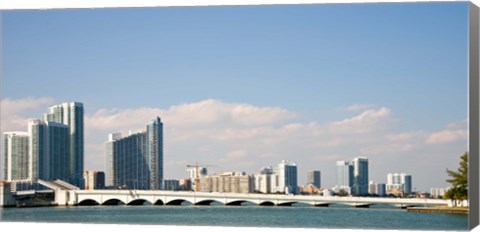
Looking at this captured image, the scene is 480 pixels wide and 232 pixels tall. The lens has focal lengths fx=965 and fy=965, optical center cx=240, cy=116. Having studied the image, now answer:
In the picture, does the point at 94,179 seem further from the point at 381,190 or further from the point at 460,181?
the point at 460,181

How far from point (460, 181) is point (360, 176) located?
10.3 ft

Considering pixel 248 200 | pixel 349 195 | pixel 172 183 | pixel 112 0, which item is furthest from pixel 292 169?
pixel 112 0

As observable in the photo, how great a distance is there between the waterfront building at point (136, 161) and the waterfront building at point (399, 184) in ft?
16.3

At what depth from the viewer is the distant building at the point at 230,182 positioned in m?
19.3

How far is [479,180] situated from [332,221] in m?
5.42

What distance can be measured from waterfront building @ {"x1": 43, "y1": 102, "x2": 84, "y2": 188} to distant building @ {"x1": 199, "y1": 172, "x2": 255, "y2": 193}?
106 inches

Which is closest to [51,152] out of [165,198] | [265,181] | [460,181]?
[165,198]

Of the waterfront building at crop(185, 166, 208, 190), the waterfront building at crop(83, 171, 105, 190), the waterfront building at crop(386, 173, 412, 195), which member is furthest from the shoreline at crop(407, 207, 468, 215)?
the waterfront building at crop(83, 171, 105, 190)

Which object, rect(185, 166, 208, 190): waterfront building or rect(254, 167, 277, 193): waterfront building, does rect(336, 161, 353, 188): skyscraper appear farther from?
rect(185, 166, 208, 190): waterfront building

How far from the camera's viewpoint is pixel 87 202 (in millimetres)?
20219

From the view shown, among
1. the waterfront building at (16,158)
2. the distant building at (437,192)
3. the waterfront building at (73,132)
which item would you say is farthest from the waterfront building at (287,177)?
the waterfront building at (16,158)

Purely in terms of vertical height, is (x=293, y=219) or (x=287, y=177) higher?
(x=287, y=177)

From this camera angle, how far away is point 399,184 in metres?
14.7

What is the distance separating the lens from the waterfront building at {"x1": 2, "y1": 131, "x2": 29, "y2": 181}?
16.9 metres
